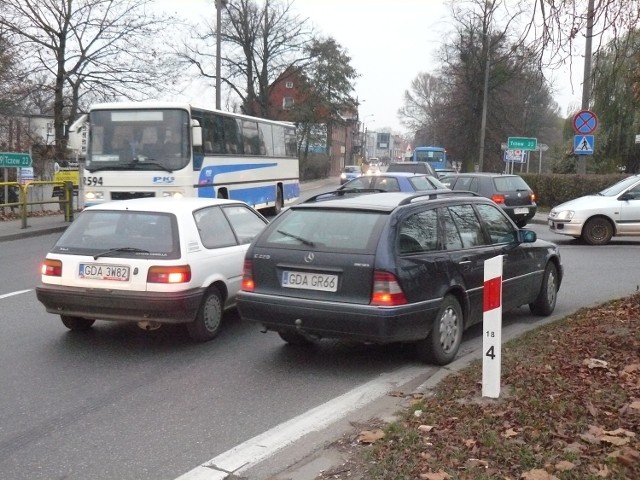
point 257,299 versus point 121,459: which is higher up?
point 257,299

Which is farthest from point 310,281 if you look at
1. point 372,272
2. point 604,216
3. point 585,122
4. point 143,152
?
point 585,122

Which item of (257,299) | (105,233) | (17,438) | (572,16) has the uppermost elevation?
(572,16)

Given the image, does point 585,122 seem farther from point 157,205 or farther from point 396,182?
point 157,205

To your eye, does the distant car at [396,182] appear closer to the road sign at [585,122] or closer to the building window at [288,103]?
the road sign at [585,122]

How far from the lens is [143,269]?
6.82 m

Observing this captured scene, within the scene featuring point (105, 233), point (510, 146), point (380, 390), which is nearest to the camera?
point (380, 390)

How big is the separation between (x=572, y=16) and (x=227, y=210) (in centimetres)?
416

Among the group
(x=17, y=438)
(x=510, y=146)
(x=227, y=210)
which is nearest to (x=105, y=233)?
(x=227, y=210)

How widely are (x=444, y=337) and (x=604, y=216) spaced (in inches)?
447

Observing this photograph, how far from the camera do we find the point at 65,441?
4.69 m

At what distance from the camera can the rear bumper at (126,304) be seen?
6.75 meters

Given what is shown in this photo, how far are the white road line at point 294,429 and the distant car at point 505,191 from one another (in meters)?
14.3

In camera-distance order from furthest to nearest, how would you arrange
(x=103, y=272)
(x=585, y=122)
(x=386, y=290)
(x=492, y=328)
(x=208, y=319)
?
1. (x=585, y=122)
2. (x=208, y=319)
3. (x=103, y=272)
4. (x=386, y=290)
5. (x=492, y=328)

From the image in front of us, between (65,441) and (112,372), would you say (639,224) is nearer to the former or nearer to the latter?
(112,372)
